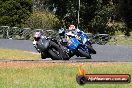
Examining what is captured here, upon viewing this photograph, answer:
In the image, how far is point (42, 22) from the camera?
159 feet

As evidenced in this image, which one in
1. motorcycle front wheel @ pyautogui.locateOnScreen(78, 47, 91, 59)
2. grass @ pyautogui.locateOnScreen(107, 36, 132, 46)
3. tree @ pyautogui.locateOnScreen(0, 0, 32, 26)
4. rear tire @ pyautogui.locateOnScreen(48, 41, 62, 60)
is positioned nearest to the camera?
rear tire @ pyautogui.locateOnScreen(48, 41, 62, 60)

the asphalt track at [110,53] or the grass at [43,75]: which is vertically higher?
the grass at [43,75]

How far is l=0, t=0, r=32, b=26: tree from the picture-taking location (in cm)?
4592

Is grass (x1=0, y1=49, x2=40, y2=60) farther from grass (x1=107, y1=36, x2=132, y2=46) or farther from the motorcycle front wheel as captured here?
grass (x1=107, y1=36, x2=132, y2=46)

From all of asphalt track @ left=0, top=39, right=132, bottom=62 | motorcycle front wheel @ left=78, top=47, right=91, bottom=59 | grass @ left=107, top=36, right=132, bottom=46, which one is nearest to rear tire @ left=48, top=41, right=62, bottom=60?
asphalt track @ left=0, top=39, right=132, bottom=62

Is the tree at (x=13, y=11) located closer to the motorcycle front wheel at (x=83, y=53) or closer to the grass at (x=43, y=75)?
the motorcycle front wheel at (x=83, y=53)

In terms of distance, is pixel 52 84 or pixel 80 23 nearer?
pixel 52 84

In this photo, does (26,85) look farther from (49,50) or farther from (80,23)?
(80,23)

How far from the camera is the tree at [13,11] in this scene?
1808 inches

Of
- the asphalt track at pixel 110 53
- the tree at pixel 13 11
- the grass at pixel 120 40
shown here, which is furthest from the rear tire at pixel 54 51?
the tree at pixel 13 11

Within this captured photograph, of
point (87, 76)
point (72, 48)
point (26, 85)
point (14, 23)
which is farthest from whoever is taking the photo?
point (14, 23)

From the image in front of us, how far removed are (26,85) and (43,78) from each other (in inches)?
57.9

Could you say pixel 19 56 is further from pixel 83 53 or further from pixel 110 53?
pixel 110 53

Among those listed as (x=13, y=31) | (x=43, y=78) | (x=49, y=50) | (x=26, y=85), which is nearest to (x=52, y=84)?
(x=26, y=85)
